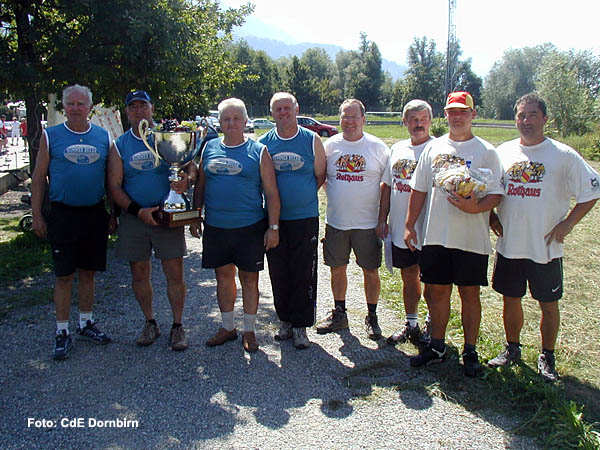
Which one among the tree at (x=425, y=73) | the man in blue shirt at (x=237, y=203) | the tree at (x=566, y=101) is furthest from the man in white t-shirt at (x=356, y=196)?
the tree at (x=425, y=73)

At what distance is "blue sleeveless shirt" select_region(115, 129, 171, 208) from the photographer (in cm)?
402

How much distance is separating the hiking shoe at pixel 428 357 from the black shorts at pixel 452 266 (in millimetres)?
553

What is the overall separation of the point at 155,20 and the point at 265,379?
4.58 meters

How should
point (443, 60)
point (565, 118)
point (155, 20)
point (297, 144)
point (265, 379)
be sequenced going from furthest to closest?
point (443, 60)
point (565, 118)
point (155, 20)
point (297, 144)
point (265, 379)

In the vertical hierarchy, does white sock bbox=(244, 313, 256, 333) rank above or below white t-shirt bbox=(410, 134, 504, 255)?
below

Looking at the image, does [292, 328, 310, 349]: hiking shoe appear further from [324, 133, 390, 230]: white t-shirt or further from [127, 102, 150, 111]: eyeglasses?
[127, 102, 150, 111]: eyeglasses

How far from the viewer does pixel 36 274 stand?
6176 millimetres

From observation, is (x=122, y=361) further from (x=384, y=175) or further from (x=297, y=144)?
(x=384, y=175)

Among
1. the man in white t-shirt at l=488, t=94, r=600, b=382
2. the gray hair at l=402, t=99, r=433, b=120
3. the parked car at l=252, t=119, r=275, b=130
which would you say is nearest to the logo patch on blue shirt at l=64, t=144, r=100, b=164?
the gray hair at l=402, t=99, r=433, b=120

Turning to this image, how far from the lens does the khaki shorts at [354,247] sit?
14.5 feet

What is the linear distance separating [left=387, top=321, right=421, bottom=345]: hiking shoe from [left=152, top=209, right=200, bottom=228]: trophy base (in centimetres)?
200

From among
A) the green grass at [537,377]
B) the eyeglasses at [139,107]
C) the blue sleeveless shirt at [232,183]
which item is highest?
the eyeglasses at [139,107]

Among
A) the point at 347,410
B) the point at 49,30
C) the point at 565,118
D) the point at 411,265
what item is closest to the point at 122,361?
the point at 347,410

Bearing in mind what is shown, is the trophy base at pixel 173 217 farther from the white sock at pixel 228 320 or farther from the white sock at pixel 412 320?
the white sock at pixel 412 320
